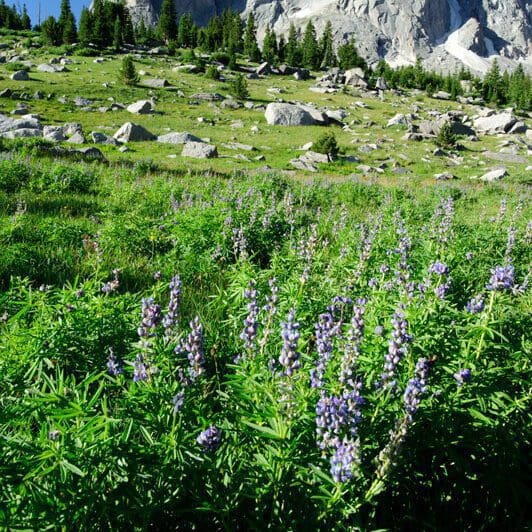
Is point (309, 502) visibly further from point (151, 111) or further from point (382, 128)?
point (382, 128)

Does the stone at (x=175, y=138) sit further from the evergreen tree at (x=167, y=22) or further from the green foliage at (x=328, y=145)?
the evergreen tree at (x=167, y=22)

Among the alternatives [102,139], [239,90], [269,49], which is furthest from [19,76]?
[269,49]

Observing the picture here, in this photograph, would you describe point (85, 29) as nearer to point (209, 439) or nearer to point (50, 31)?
point (50, 31)

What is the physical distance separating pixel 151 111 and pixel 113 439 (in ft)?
115

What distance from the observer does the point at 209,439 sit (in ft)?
6.56

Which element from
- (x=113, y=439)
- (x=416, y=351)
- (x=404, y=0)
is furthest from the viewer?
(x=404, y=0)

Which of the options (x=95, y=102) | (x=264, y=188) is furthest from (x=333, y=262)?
(x=95, y=102)

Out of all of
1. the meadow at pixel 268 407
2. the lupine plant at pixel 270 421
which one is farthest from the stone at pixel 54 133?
the lupine plant at pixel 270 421

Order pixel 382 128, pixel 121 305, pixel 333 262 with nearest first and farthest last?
pixel 121 305 → pixel 333 262 → pixel 382 128

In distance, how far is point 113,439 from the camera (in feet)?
6.07

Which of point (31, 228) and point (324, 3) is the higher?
point (324, 3)

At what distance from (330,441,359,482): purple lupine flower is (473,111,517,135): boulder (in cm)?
5240

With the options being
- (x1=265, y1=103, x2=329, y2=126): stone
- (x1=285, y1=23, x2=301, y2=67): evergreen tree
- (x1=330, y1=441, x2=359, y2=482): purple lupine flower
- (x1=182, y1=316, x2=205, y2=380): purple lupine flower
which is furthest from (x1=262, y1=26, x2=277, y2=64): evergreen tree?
(x1=330, y1=441, x2=359, y2=482): purple lupine flower

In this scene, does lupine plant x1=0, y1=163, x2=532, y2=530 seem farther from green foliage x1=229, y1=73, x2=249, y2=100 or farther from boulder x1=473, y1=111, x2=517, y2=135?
boulder x1=473, y1=111, x2=517, y2=135
